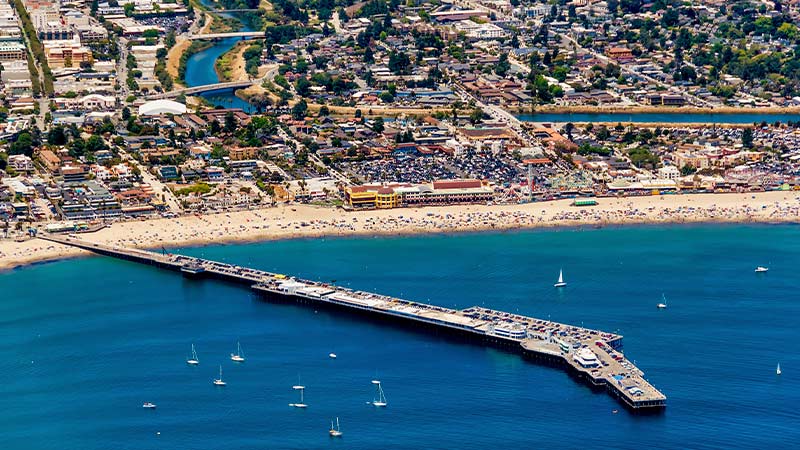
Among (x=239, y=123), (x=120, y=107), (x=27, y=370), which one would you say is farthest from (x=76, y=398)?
(x=120, y=107)

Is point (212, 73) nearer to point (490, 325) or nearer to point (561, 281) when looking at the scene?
point (561, 281)

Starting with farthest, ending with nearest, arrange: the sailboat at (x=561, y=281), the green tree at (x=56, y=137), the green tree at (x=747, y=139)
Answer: the green tree at (x=747, y=139)
the green tree at (x=56, y=137)
the sailboat at (x=561, y=281)

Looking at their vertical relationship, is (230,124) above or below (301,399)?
below

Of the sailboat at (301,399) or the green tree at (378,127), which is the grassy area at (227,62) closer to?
the green tree at (378,127)

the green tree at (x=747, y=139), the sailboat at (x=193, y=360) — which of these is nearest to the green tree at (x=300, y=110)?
the green tree at (x=747, y=139)

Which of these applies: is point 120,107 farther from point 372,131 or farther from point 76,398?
point 76,398

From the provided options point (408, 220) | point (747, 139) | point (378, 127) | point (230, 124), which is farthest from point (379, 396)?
point (747, 139)
